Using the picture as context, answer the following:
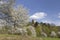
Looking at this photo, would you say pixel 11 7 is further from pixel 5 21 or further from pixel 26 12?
pixel 26 12

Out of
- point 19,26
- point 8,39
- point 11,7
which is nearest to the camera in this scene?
point 8,39

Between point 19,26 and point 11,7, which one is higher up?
point 11,7

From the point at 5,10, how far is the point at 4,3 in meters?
1.15

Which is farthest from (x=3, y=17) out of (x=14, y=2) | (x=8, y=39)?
(x=8, y=39)

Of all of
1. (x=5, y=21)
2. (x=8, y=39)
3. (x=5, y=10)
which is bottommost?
(x=8, y=39)

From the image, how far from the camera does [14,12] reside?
26578 mm

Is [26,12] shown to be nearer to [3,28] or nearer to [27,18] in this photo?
[27,18]

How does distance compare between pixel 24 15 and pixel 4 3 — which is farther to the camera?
pixel 24 15

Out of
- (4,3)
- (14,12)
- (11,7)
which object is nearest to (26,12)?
(14,12)

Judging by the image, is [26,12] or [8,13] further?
[26,12]

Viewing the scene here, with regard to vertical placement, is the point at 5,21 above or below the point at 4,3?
below

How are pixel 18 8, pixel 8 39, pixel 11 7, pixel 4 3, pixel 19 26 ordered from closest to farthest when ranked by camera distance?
pixel 8 39 < pixel 4 3 < pixel 11 7 < pixel 19 26 < pixel 18 8

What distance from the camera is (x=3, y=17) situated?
23.6 metres

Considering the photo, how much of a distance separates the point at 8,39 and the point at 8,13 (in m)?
12.8
